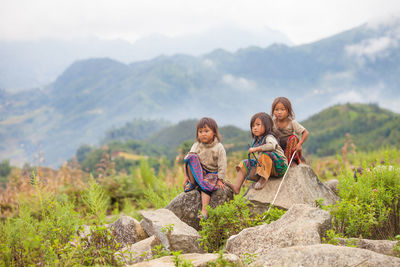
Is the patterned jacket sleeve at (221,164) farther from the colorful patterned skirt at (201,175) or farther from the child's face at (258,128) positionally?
the child's face at (258,128)

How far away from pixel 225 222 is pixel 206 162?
147cm

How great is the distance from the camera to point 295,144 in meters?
5.47

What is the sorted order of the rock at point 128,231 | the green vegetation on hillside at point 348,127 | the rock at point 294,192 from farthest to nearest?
the green vegetation on hillside at point 348,127 < the rock at point 128,231 < the rock at point 294,192

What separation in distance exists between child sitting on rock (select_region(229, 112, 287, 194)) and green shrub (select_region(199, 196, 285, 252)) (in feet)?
3.13

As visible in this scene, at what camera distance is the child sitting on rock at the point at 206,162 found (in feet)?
17.2

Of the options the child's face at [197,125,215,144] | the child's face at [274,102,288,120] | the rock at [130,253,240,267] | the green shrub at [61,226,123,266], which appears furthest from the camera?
the child's face at [274,102,288,120]

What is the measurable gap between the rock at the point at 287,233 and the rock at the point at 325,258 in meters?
0.43

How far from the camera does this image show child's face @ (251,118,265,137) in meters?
5.26

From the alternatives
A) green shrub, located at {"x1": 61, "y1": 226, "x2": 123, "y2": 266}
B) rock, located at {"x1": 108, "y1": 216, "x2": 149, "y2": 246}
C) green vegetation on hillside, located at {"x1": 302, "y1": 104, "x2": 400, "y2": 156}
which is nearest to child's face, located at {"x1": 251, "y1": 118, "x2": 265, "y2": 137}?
rock, located at {"x1": 108, "y1": 216, "x2": 149, "y2": 246}

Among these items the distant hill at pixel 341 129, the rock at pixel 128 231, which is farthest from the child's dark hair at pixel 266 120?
the distant hill at pixel 341 129

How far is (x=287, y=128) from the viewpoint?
555 centimetres

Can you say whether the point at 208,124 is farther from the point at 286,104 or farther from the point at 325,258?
the point at 325,258

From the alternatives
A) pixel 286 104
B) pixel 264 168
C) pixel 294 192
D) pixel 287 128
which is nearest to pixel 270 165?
pixel 264 168

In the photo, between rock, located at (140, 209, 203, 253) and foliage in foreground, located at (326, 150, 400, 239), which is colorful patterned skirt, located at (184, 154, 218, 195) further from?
foliage in foreground, located at (326, 150, 400, 239)
